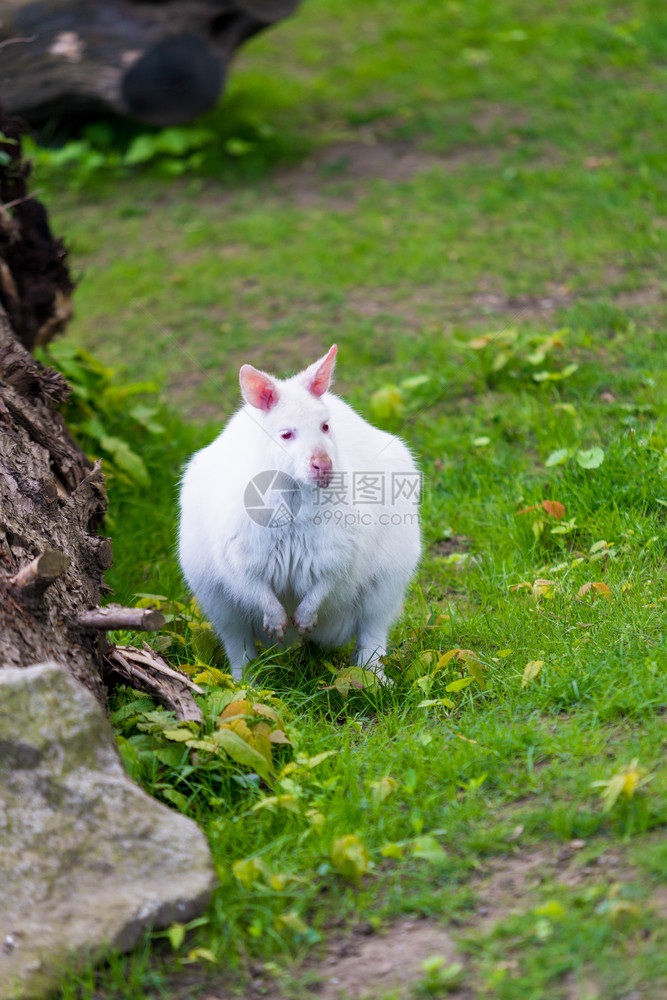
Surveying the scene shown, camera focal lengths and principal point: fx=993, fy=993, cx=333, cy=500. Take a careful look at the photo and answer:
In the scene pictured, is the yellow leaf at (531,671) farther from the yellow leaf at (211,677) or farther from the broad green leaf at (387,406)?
the broad green leaf at (387,406)

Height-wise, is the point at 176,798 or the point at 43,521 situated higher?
the point at 43,521

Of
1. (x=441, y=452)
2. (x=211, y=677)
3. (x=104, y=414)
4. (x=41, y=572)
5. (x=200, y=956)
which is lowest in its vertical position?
(x=441, y=452)

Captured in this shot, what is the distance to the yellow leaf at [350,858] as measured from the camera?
8.52 ft

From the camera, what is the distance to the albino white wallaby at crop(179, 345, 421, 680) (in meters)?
3.39

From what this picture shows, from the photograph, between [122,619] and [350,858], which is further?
[122,619]

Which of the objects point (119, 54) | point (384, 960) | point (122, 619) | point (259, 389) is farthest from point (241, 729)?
point (119, 54)

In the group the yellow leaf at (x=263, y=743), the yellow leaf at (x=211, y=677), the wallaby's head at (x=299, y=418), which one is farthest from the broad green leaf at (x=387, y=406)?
the yellow leaf at (x=263, y=743)

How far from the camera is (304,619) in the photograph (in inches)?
140

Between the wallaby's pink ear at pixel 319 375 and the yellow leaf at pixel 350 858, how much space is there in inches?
60.8

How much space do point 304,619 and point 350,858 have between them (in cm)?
109

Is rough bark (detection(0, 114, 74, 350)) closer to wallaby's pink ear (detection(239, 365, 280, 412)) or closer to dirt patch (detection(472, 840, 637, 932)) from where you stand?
wallaby's pink ear (detection(239, 365, 280, 412))

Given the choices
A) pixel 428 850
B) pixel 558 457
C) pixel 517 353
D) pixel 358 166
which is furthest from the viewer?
pixel 358 166

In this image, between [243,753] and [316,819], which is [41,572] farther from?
[316,819]

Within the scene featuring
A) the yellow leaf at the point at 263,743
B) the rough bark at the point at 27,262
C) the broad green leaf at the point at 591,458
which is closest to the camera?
the yellow leaf at the point at 263,743
